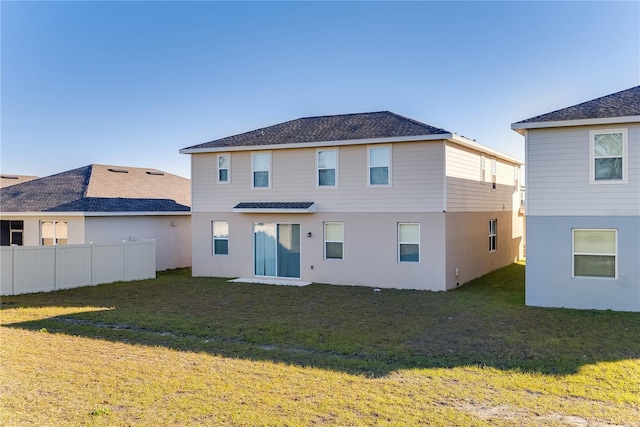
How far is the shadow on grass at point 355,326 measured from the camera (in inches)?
320

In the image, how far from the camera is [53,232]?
798 inches

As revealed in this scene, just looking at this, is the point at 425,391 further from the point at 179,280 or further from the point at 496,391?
the point at 179,280

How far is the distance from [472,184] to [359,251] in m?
5.13

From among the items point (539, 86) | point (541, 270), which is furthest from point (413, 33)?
point (541, 270)

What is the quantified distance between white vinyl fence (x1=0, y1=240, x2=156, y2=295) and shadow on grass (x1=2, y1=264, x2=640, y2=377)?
35.8 inches

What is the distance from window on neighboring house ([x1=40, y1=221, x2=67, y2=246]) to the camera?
20.1 meters

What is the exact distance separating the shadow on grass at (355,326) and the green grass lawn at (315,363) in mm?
47

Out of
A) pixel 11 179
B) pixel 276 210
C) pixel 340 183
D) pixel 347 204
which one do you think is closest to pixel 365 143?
pixel 340 183

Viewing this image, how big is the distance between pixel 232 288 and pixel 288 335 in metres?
6.95

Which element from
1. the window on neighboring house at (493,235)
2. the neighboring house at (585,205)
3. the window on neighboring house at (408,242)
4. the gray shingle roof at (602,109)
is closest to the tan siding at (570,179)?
the neighboring house at (585,205)

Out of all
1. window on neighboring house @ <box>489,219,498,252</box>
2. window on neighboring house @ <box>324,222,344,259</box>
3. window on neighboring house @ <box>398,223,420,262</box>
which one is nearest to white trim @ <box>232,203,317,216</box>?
window on neighboring house @ <box>324,222,344,259</box>

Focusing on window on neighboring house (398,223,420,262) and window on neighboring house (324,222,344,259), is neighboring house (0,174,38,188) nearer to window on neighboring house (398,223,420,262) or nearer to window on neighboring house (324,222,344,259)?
window on neighboring house (324,222,344,259)

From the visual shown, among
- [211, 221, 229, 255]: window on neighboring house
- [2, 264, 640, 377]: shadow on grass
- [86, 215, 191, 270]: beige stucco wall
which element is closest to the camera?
[2, 264, 640, 377]: shadow on grass

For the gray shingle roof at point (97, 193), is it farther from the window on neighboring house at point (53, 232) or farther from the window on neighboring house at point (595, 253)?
the window on neighboring house at point (595, 253)
